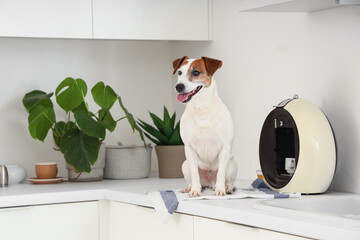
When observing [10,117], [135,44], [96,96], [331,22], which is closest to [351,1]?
[331,22]

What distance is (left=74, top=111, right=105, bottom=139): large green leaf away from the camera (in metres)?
2.39

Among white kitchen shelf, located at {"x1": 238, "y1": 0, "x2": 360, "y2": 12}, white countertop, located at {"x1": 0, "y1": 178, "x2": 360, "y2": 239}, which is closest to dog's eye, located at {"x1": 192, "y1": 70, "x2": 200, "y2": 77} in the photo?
white kitchen shelf, located at {"x1": 238, "y1": 0, "x2": 360, "y2": 12}

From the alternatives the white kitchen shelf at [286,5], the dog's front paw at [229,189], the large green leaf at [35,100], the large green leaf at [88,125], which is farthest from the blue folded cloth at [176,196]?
the large green leaf at [35,100]

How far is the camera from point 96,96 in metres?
2.57

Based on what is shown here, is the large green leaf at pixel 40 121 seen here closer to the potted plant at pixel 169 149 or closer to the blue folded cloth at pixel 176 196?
the potted plant at pixel 169 149

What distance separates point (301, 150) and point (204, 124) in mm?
308

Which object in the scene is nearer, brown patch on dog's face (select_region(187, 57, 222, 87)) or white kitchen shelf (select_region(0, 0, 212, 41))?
brown patch on dog's face (select_region(187, 57, 222, 87))

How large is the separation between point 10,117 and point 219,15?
100cm

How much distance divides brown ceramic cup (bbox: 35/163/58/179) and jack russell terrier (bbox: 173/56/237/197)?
78 centimetres

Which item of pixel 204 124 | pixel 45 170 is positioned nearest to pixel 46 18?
pixel 45 170

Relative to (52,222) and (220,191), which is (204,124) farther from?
(52,222)

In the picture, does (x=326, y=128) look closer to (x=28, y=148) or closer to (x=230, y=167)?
(x=230, y=167)

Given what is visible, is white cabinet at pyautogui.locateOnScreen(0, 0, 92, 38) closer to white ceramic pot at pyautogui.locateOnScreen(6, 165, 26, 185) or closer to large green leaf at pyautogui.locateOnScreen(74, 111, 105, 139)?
large green leaf at pyautogui.locateOnScreen(74, 111, 105, 139)

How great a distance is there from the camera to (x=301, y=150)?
192cm
